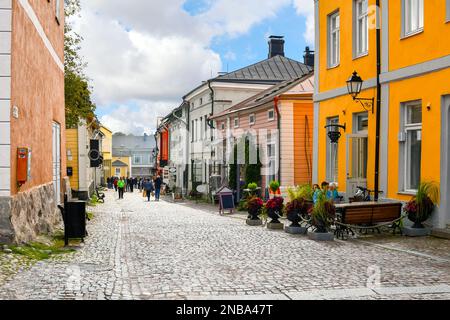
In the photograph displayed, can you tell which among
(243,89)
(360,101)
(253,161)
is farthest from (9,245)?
(243,89)

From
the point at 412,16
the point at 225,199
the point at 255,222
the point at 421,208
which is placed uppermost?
the point at 412,16

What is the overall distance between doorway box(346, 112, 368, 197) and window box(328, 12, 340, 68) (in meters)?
2.68

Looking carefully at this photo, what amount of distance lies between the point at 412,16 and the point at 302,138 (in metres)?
9.51

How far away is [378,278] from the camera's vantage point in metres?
7.70

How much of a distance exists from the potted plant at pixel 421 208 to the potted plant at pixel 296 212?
227 cm

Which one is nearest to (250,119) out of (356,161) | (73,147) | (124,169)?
(73,147)

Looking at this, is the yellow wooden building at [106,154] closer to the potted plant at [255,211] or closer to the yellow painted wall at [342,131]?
the yellow painted wall at [342,131]

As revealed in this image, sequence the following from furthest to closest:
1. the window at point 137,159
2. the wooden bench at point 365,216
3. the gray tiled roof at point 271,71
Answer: the window at point 137,159 → the gray tiled roof at point 271,71 → the wooden bench at point 365,216

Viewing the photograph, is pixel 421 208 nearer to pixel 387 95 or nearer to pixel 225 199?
pixel 387 95

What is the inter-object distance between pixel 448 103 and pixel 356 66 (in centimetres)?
438

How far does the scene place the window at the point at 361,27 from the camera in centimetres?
1599

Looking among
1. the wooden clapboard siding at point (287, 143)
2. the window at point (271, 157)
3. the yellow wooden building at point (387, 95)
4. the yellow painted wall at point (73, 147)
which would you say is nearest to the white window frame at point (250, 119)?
the window at point (271, 157)

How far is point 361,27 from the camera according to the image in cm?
1630
